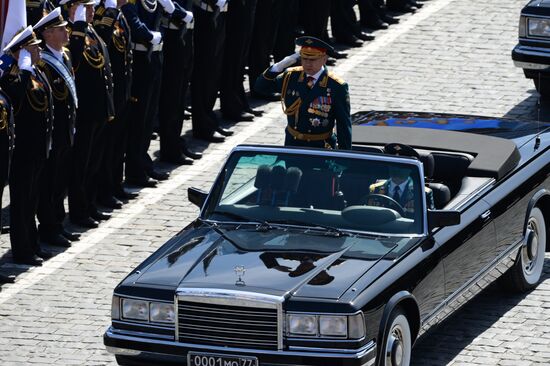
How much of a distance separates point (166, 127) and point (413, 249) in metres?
5.88

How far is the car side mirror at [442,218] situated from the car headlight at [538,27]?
701 centimetres

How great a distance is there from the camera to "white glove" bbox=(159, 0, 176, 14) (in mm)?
15431

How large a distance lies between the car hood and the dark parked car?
7149 mm

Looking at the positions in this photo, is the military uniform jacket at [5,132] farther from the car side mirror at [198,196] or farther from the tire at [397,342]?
the tire at [397,342]

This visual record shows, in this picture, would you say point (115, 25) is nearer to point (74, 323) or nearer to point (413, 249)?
point (74, 323)

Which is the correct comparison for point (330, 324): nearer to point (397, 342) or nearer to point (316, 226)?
point (397, 342)

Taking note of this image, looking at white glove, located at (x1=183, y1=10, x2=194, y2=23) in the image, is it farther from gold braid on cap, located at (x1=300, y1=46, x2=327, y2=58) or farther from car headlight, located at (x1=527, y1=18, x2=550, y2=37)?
car headlight, located at (x1=527, y1=18, x2=550, y2=37)

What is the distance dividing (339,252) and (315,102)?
240 centimetres

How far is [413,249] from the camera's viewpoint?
35.5ft

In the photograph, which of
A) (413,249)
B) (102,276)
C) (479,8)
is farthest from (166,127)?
(479,8)

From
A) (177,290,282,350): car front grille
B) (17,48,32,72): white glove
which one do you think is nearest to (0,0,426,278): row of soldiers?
(17,48,32,72): white glove

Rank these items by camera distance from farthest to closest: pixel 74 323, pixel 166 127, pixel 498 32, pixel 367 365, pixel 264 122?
pixel 498 32
pixel 264 122
pixel 166 127
pixel 74 323
pixel 367 365

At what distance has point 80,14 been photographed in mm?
13945

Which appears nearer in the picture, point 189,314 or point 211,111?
point 189,314
